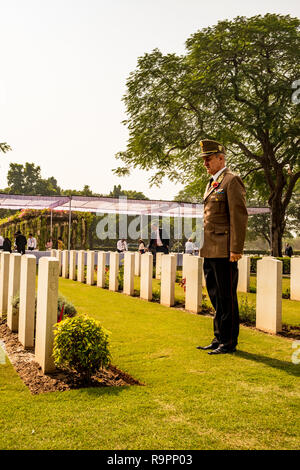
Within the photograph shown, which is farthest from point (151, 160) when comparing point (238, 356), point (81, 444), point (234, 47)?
point (81, 444)

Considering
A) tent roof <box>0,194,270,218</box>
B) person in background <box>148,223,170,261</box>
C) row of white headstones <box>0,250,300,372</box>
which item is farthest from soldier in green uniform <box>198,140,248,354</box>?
tent roof <box>0,194,270,218</box>

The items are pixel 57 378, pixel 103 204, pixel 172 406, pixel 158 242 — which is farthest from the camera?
pixel 103 204

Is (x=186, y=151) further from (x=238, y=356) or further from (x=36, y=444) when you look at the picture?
(x=36, y=444)

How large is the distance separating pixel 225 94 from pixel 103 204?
8712 millimetres

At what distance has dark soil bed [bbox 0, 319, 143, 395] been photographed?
12.0 ft

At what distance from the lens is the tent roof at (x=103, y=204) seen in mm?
19688

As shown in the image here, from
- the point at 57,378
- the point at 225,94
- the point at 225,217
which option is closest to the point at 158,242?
the point at 225,94

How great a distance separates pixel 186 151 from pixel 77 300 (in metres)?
12.7

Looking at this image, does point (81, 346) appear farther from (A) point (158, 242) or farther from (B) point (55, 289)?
(A) point (158, 242)

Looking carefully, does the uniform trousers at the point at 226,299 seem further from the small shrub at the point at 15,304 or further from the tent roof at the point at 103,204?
the tent roof at the point at 103,204

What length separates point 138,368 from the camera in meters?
4.14

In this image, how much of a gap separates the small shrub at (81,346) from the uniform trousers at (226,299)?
1.48 metres

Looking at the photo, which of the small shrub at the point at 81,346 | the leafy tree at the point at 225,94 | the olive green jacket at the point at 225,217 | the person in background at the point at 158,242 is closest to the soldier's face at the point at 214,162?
the olive green jacket at the point at 225,217

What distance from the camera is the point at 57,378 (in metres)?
3.90
